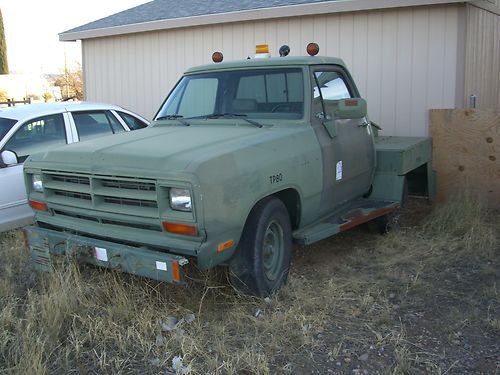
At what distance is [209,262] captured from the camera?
149 inches

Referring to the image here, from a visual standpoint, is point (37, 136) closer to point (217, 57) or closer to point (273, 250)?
point (217, 57)

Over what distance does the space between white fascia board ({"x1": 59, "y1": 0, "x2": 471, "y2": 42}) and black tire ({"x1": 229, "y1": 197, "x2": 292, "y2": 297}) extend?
455 centimetres

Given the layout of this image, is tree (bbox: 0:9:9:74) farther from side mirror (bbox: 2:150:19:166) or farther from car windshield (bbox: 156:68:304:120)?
car windshield (bbox: 156:68:304:120)

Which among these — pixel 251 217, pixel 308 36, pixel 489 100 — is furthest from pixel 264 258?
pixel 489 100

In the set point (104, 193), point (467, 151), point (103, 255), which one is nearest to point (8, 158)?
point (104, 193)

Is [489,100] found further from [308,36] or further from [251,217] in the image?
[251,217]

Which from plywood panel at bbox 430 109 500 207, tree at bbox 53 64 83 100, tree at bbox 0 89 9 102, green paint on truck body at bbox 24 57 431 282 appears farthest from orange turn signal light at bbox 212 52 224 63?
tree at bbox 53 64 83 100

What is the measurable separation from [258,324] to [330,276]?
52.8 inches

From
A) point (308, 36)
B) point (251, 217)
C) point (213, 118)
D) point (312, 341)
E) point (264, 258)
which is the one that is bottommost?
point (312, 341)

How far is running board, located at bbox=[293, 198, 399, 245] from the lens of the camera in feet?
15.4

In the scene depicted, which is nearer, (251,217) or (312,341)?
(312,341)

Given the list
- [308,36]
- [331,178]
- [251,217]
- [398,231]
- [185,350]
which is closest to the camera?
[185,350]

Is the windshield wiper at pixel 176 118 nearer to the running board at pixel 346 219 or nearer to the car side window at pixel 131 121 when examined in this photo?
the running board at pixel 346 219

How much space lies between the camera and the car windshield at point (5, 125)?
239 inches
